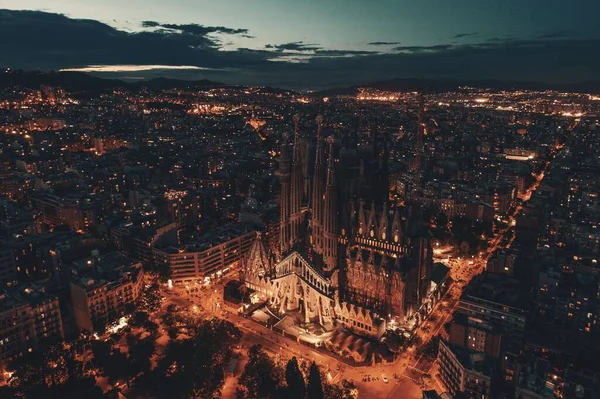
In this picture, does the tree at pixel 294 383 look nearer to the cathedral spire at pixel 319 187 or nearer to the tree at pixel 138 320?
the tree at pixel 138 320

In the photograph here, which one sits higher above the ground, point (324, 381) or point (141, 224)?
point (141, 224)

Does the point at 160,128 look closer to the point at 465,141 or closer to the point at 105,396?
the point at 465,141

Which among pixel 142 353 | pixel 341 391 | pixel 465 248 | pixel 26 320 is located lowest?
pixel 341 391

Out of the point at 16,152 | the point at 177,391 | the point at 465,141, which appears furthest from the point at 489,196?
the point at 16,152

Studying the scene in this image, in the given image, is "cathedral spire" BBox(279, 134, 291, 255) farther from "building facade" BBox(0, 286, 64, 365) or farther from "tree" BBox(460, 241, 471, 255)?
"tree" BBox(460, 241, 471, 255)

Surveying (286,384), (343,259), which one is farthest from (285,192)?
→ (286,384)

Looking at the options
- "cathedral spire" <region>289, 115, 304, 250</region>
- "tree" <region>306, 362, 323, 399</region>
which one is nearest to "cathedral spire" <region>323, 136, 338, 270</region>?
"cathedral spire" <region>289, 115, 304, 250</region>

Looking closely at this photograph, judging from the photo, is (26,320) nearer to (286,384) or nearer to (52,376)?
(52,376)
